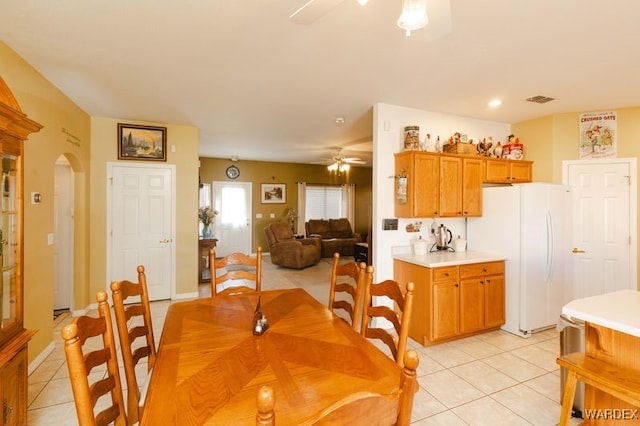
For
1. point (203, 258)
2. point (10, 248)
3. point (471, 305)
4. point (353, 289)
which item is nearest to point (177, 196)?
point (203, 258)

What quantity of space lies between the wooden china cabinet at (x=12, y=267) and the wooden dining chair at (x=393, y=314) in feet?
6.53

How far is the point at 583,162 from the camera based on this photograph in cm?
390

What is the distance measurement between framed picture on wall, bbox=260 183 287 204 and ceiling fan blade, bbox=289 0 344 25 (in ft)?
23.9

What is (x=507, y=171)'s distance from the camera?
4117 mm

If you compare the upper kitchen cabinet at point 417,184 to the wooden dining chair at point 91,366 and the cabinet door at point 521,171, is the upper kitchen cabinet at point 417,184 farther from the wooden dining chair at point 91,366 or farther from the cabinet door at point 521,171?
the wooden dining chair at point 91,366

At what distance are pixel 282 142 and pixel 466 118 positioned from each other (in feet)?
10.8

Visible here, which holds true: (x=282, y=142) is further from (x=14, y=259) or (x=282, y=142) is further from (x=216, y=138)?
(x=14, y=259)

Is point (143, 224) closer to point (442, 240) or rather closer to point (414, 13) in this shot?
point (442, 240)

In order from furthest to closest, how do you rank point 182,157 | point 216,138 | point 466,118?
point 216,138 < point 182,157 < point 466,118

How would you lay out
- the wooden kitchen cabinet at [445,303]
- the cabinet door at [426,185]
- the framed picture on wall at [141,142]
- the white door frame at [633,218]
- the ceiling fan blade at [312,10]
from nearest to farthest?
the ceiling fan blade at [312,10]
the wooden kitchen cabinet at [445,303]
the cabinet door at [426,185]
the white door frame at [633,218]
the framed picture on wall at [141,142]

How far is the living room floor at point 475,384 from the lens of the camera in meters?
2.12

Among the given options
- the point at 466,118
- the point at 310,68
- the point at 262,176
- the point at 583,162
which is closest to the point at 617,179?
the point at 583,162

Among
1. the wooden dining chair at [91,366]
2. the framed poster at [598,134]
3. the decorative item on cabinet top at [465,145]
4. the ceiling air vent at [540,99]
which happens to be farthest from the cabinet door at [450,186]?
the wooden dining chair at [91,366]

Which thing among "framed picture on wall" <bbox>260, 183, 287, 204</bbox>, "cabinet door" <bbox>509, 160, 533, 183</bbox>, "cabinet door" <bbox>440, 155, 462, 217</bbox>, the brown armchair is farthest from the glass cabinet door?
"framed picture on wall" <bbox>260, 183, 287, 204</bbox>
